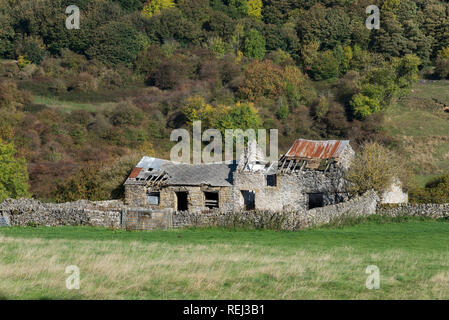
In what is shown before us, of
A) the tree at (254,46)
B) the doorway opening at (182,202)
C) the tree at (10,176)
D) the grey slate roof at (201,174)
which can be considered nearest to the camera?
the grey slate roof at (201,174)

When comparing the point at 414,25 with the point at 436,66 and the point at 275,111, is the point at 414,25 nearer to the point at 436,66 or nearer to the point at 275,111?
the point at 436,66

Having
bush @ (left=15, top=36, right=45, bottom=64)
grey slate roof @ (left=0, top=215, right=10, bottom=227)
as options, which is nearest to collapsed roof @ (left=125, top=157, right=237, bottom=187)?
grey slate roof @ (left=0, top=215, right=10, bottom=227)

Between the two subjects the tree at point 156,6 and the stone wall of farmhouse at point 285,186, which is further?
the tree at point 156,6

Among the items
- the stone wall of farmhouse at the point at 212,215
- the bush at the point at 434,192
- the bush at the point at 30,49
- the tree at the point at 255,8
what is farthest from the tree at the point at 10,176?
the tree at the point at 255,8

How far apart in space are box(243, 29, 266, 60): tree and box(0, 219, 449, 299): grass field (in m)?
90.9

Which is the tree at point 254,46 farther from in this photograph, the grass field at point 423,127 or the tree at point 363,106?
the tree at point 363,106

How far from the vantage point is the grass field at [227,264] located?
15.3 meters

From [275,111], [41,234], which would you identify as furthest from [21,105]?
[41,234]

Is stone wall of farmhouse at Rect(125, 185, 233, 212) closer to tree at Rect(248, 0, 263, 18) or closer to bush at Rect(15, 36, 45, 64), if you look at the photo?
bush at Rect(15, 36, 45, 64)

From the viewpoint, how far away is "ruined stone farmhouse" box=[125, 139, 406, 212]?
132 ft

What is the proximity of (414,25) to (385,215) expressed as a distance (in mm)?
84455

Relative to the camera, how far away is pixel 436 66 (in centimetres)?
10406

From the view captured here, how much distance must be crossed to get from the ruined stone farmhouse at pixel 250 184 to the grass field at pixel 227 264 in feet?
34.7

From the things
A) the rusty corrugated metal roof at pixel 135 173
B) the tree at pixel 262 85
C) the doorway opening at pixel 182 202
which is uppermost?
the tree at pixel 262 85
